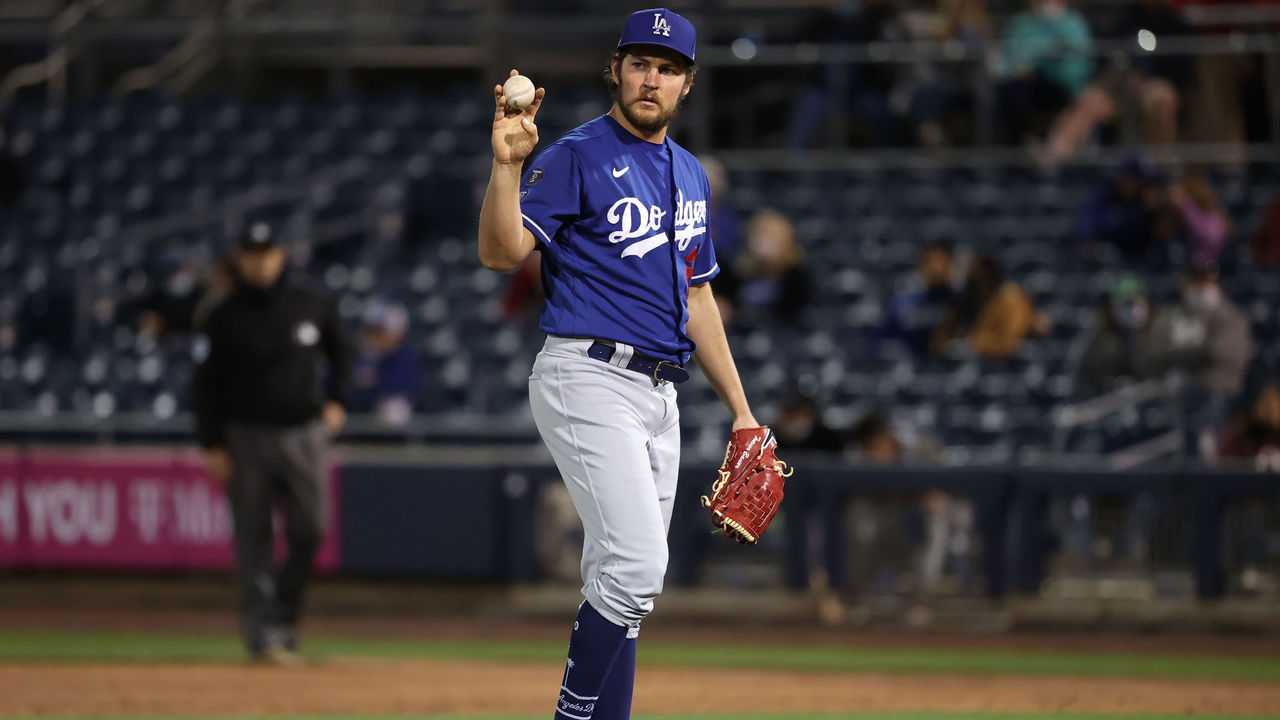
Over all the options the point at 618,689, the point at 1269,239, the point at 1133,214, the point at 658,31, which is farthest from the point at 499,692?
the point at 1269,239

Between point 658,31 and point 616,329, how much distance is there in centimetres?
79

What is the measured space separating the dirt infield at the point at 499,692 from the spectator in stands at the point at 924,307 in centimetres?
520

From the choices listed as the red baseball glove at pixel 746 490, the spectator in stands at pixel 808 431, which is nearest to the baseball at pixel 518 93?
the red baseball glove at pixel 746 490

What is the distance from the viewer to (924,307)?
1351 centimetres

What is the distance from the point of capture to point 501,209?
4188 mm

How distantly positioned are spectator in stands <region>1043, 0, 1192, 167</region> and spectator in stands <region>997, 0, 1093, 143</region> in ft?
0.62

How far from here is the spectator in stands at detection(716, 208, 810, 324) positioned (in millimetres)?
13844

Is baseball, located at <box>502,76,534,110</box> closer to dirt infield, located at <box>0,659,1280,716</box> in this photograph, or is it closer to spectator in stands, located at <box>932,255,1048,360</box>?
dirt infield, located at <box>0,659,1280,716</box>

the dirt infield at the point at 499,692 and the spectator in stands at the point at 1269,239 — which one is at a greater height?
the spectator in stands at the point at 1269,239

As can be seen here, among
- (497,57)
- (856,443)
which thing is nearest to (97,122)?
(497,57)

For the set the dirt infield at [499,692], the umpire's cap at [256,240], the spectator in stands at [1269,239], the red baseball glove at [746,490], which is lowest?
the dirt infield at [499,692]

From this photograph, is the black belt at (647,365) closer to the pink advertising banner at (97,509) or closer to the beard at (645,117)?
the beard at (645,117)

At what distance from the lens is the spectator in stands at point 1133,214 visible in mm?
13787

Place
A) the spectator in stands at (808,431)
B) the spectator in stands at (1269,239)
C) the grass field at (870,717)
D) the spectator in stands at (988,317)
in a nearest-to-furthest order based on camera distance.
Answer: the grass field at (870,717) < the spectator in stands at (808,431) < the spectator in stands at (988,317) < the spectator in stands at (1269,239)
